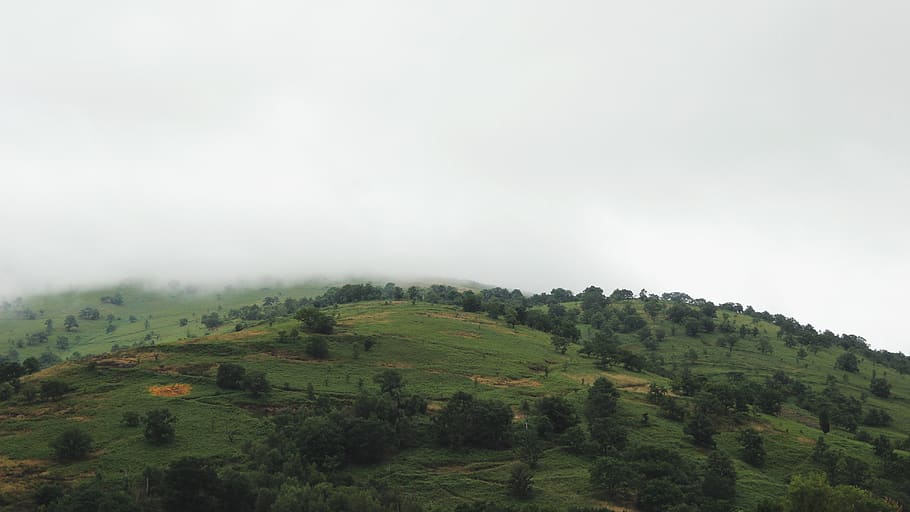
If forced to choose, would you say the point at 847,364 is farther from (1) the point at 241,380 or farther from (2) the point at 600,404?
(1) the point at 241,380

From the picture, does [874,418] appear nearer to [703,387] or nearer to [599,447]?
[703,387]

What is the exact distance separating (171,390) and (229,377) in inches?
396

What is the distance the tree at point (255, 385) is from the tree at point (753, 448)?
85.1m

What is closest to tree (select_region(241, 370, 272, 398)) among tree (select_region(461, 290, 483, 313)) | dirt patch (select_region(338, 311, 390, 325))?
dirt patch (select_region(338, 311, 390, 325))

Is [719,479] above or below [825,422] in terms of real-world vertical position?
below

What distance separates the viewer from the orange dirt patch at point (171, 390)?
3910 inches

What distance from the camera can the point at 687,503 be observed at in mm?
74375

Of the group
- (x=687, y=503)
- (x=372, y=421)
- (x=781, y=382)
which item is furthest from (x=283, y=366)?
(x=781, y=382)

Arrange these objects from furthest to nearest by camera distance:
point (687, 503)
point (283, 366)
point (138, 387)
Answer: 1. point (283, 366)
2. point (138, 387)
3. point (687, 503)

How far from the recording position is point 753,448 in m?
94.1

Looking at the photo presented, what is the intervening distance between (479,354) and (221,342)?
59.6 meters

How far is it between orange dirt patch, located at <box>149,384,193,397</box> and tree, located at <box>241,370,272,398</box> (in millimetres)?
10491

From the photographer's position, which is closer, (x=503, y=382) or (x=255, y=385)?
(x=255, y=385)

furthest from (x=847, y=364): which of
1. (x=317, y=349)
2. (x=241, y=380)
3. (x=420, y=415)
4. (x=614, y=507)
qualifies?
(x=241, y=380)
